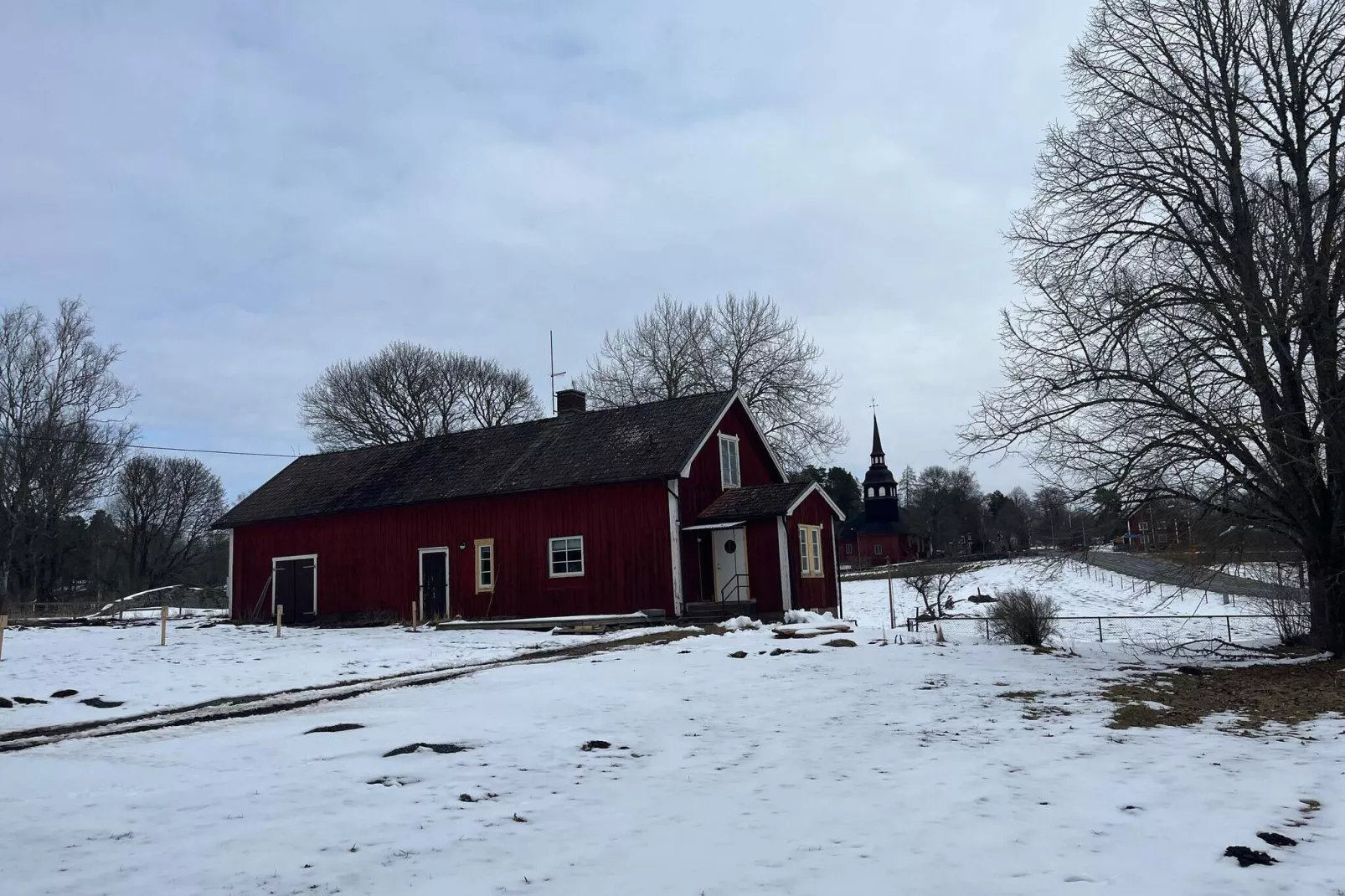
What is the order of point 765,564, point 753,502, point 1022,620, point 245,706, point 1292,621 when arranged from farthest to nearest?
point 753,502 < point 765,564 < point 1292,621 < point 1022,620 < point 245,706

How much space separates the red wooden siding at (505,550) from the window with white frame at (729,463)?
3070 millimetres

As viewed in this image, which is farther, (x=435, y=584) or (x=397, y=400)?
(x=397, y=400)

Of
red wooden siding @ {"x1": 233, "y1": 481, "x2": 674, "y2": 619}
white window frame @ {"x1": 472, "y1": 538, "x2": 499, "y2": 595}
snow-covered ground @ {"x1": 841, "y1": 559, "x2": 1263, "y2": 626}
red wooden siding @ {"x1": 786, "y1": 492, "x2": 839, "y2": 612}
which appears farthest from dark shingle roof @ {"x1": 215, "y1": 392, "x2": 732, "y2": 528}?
snow-covered ground @ {"x1": 841, "y1": 559, "x2": 1263, "y2": 626}

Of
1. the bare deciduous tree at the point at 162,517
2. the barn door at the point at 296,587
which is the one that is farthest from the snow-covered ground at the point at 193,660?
the bare deciduous tree at the point at 162,517

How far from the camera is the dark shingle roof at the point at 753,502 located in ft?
78.8

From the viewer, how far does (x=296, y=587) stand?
29.4 meters

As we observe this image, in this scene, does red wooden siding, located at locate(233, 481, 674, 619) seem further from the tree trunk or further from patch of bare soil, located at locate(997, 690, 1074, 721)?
the tree trunk

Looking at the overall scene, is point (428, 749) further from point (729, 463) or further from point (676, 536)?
point (729, 463)

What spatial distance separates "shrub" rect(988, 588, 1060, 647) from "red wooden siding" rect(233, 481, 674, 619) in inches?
311

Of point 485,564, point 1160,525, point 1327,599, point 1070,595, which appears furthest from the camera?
point 1070,595

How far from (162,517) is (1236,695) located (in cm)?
6336

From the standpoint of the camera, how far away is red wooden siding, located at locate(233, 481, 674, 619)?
23.8 metres

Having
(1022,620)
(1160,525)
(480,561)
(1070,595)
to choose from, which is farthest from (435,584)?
(1070,595)

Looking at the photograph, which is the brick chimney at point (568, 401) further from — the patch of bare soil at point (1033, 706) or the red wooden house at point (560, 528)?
the patch of bare soil at point (1033, 706)
